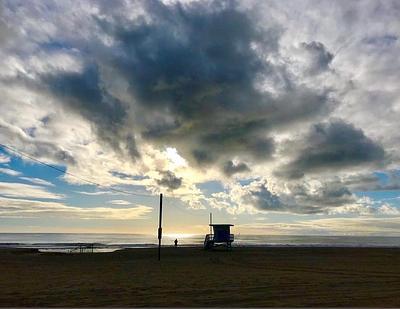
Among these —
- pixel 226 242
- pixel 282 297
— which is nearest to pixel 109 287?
pixel 282 297

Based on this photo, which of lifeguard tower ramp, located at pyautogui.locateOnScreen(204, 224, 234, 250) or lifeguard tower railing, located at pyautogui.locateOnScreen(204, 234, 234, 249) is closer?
lifeguard tower railing, located at pyautogui.locateOnScreen(204, 234, 234, 249)

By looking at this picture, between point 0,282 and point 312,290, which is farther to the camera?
point 0,282

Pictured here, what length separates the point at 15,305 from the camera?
43.2 ft

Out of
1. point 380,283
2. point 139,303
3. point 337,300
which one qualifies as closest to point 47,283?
point 139,303

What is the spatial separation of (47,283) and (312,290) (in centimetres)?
1166

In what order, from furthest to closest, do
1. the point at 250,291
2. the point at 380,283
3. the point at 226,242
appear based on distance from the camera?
the point at 226,242 → the point at 380,283 → the point at 250,291

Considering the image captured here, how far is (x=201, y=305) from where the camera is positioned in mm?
13008

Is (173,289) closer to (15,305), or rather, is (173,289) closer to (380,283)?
(15,305)

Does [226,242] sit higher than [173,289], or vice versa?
[226,242]

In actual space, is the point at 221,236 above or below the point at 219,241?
above

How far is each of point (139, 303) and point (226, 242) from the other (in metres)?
40.2

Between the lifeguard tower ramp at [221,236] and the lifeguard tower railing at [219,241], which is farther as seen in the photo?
the lifeguard tower ramp at [221,236]

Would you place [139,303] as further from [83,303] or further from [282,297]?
[282,297]

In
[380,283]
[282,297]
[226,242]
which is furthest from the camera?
[226,242]
